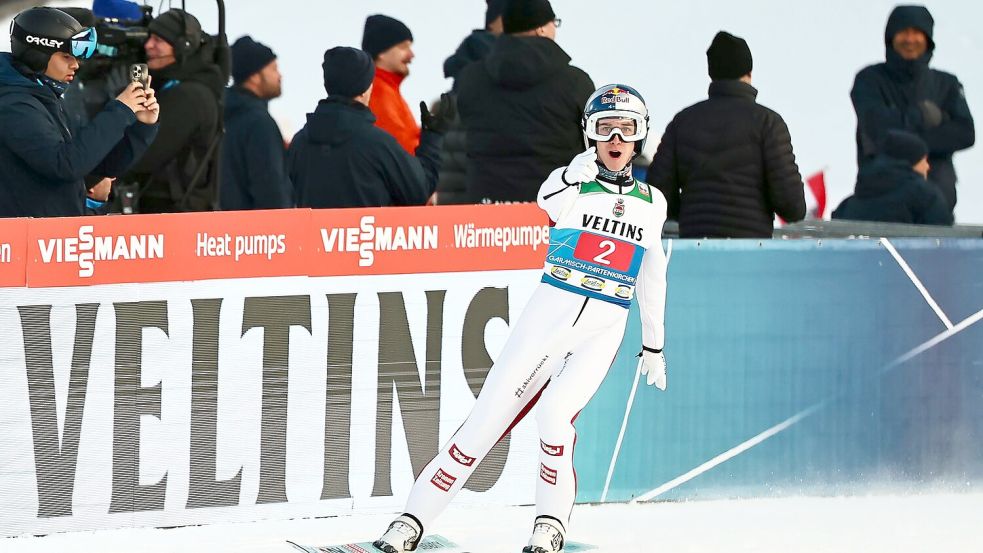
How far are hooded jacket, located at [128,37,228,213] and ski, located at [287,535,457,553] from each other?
2577 mm

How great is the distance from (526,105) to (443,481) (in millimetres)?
2311

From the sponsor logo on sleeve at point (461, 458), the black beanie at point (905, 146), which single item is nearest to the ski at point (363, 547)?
the sponsor logo on sleeve at point (461, 458)

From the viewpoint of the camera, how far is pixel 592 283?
616 centimetres

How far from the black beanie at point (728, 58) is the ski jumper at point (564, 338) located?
5.31 feet

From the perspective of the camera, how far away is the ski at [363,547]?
20.6 feet

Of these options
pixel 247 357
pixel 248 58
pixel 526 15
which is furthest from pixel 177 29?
pixel 247 357

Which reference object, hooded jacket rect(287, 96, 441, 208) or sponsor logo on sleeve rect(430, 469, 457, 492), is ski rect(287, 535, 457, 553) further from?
hooded jacket rect(287, 96, 441, 208)

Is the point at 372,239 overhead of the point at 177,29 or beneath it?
beneath

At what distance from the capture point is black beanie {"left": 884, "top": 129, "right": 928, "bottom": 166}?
977cm

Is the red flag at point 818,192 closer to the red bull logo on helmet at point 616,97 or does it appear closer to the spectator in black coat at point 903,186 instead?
the spectator in black coat at point 903,186

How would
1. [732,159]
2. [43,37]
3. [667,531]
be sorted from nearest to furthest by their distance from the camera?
[43,37], [667,531], [732,159]

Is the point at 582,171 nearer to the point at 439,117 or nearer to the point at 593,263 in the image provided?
the point at 593,263

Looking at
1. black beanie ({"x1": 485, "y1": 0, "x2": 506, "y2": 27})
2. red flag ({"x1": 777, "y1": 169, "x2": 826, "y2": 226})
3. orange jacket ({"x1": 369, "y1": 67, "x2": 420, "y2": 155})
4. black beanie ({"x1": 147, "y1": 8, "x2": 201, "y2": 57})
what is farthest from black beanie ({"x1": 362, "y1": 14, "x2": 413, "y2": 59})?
red flag ({"x1": 777, "y1": 169, "x2": 826, "y2": 226})

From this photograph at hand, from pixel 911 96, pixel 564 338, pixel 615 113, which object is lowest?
pixel 564 338
